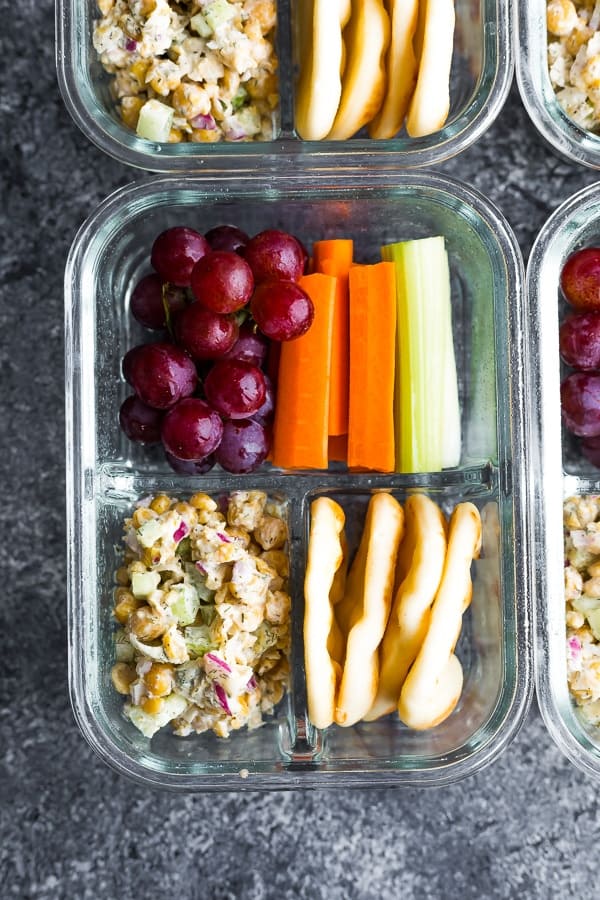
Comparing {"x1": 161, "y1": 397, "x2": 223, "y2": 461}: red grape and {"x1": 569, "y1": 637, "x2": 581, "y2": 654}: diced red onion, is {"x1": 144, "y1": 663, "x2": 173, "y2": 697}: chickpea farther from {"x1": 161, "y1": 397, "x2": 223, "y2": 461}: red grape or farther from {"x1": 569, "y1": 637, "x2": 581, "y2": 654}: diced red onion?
{"x1": 569, "y1": 637, "x2": 581, "y2": 654}: diced red onion

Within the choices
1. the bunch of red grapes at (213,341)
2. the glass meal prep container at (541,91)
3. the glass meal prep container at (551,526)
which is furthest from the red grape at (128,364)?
the glass meal prep container at (541,91)

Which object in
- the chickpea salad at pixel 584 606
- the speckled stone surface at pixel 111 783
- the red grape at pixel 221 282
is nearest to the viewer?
the red grape at pixel 221 282

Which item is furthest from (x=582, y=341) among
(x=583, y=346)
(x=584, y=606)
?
(x=584, y=606)

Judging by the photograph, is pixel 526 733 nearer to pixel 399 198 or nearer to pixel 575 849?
pixel 575 849

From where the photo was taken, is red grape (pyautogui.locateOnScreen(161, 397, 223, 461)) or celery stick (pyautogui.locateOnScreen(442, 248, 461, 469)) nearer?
red grape (pyautogui.locateOnScreen(161, 397, 223, 461))

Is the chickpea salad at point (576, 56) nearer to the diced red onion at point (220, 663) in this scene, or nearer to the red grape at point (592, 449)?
the red grape at point (592, 449)

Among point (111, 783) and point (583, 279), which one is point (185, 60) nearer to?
point (583, 279)

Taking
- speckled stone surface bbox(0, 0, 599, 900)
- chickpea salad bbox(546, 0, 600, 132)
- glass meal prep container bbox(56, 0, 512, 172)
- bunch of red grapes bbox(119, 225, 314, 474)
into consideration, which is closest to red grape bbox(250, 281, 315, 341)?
bunch of red grapes bbox(119, 225, 314, 474)
